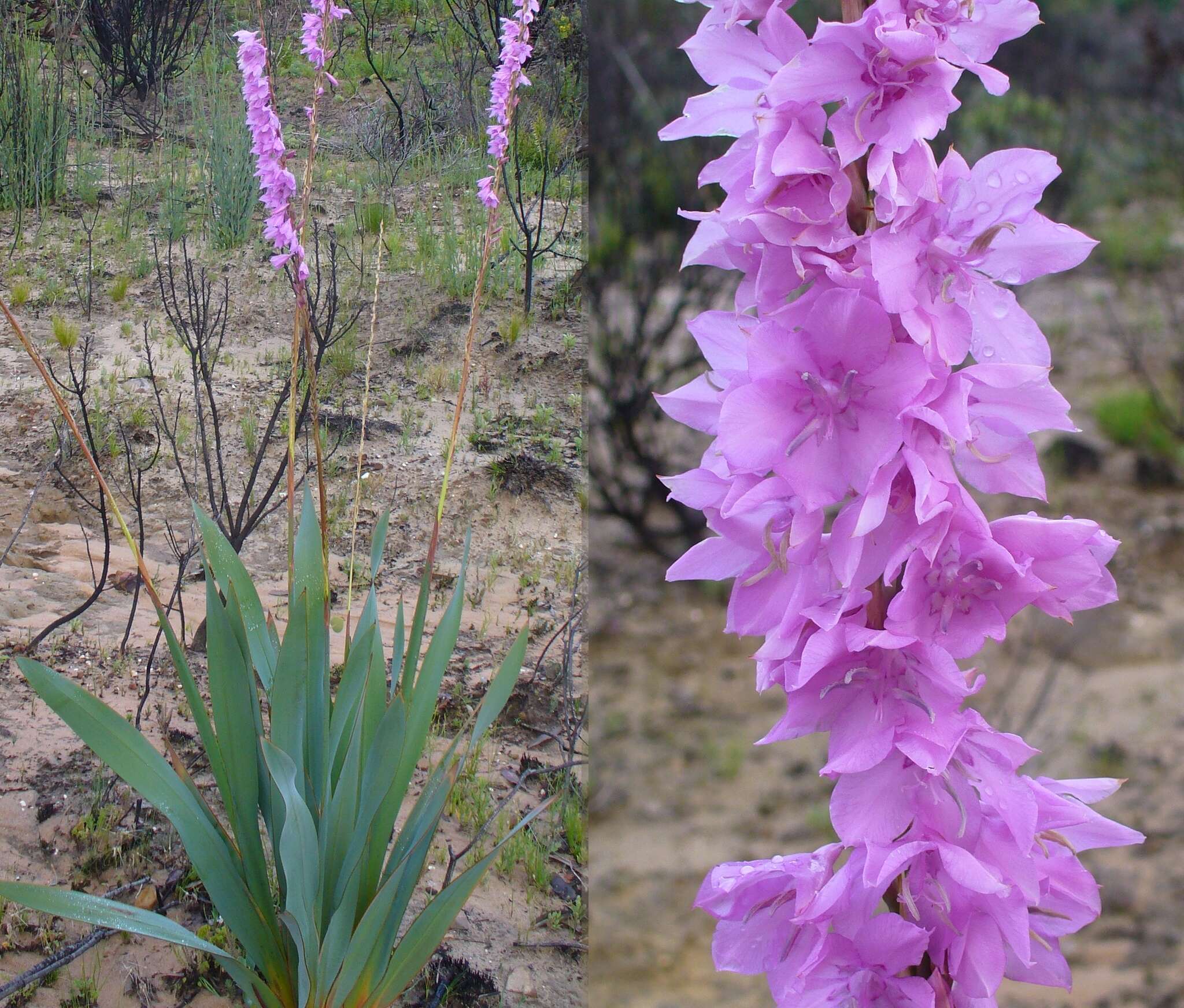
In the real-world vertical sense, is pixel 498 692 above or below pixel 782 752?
above

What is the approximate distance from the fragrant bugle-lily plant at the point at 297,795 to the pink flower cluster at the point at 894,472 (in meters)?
0.76

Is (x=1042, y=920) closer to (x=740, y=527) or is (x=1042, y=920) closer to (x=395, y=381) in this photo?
(x=740, y=527)

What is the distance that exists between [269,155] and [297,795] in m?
0.86

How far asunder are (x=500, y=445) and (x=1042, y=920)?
4.34 ft

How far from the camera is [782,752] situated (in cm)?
229

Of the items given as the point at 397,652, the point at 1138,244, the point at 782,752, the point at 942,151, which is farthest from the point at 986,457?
the point at 942,151

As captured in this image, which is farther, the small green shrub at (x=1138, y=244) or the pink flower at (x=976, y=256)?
the small green shrub at (x=1138, y=244)

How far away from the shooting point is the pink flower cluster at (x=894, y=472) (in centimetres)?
45

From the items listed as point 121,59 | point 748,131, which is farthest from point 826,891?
point 121,59

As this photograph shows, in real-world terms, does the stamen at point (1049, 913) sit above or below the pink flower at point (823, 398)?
below

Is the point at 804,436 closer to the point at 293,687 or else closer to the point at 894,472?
the point at 894,472

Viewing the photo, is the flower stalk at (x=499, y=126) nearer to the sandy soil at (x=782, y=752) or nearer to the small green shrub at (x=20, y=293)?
the small green shrub at (x=20, y=293)

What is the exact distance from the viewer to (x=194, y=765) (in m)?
1.45

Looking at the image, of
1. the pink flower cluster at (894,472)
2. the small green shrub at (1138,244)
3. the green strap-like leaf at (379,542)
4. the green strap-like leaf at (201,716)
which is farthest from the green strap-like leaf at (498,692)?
the small green shrub at (1138,244)
